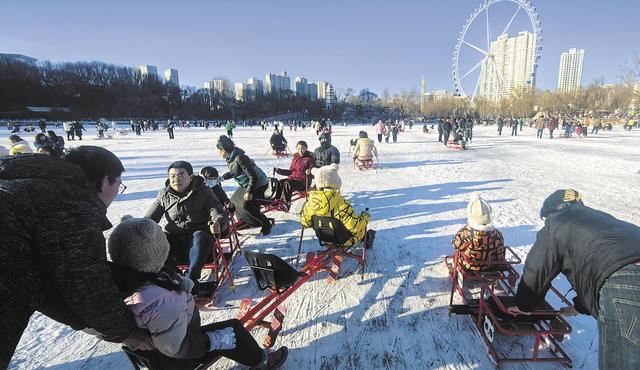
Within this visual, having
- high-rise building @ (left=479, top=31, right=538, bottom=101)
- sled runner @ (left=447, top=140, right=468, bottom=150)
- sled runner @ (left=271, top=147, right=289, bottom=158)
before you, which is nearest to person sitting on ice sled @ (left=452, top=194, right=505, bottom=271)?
sled runner @ (left=271, top=147, right=289, bottom=158)

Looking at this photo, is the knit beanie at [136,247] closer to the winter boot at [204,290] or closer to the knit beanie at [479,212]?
the winter boot at [204,290]

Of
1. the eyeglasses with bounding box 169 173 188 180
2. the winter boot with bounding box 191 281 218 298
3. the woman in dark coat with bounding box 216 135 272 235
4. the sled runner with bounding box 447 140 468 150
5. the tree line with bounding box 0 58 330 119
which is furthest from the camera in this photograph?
the tree line with bounding box 0 58 330 119

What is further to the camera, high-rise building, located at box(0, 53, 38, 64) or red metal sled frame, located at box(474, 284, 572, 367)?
high-rise building, located at box(0, 53, 38, 64)

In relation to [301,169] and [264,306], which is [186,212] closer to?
[264,306]

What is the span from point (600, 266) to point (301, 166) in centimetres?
546

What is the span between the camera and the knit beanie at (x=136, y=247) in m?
1.61

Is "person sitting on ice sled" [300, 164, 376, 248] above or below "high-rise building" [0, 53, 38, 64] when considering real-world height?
below

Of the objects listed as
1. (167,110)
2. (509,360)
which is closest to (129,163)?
(509,360)

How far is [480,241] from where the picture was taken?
3.01 meters

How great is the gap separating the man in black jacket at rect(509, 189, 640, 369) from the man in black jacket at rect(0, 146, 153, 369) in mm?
2319

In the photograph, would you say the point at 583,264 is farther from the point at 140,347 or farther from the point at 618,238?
the point at 140,347

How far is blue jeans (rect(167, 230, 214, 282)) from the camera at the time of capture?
329 cm

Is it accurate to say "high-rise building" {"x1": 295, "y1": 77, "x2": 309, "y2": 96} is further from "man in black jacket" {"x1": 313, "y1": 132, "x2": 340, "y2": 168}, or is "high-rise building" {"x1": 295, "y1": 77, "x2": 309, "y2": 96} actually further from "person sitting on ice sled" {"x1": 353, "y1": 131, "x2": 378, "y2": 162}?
"man in black jacket" {"x1": 313, "y1": 132, "x2": 340, "y2": 168}

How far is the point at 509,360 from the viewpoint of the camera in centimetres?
242
